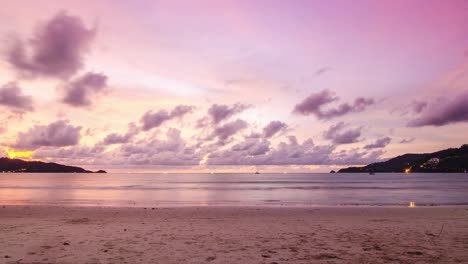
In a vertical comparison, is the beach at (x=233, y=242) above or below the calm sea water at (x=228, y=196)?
above

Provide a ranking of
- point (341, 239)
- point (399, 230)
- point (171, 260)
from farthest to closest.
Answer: point (399, 230) → point (341, 239) → point (171, 260)

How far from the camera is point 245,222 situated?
21438 millimetres

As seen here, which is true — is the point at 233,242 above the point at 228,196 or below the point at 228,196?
above

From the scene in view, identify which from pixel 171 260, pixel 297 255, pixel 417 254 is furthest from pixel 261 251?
pixel 417 254

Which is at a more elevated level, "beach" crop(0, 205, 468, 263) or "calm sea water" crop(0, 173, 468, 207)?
"beach" crop(0, 205, 468, 263)

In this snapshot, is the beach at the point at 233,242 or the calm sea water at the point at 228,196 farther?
the calm sea water at the point at 228,196

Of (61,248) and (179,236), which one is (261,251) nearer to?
(179,236)

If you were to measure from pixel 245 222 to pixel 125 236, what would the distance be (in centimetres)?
786

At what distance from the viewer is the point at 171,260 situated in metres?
11.7

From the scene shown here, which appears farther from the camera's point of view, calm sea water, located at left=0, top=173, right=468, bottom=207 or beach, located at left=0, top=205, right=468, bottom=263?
calm sea water, located at left=0, top=173, right=468, bottom=207

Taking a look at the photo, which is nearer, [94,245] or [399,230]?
[94,245]

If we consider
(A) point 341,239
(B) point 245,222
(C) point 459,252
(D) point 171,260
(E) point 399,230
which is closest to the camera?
(D) point 171,260

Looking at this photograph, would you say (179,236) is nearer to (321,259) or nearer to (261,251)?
(261,251)

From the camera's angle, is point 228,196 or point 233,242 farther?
point 228,196
